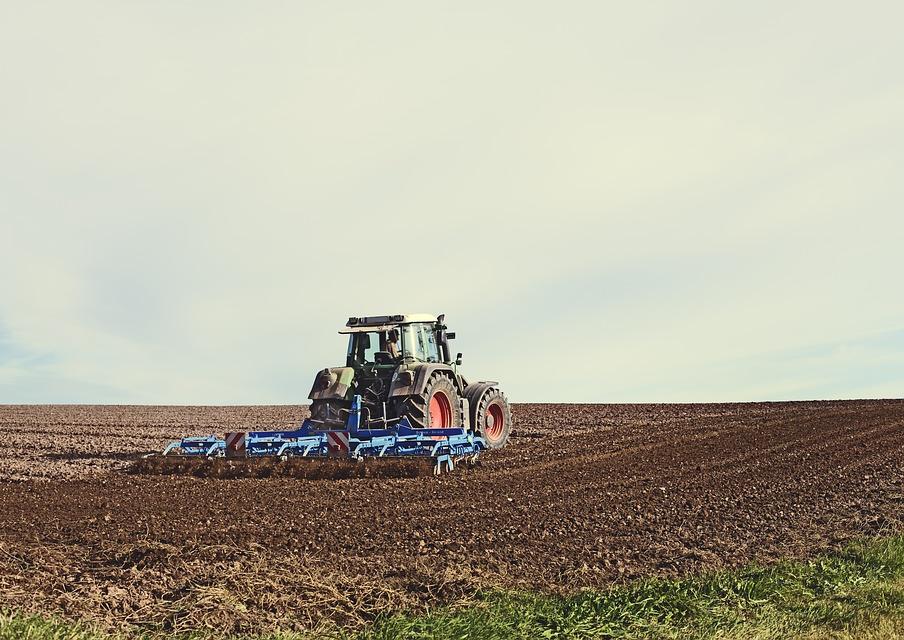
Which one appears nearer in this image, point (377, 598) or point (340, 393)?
point (377, 598)

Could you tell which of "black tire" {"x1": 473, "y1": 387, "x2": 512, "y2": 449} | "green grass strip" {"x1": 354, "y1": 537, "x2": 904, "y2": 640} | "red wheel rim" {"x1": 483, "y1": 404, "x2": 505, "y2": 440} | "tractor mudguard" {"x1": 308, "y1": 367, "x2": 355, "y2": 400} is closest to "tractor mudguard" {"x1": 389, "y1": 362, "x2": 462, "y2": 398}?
"tractor mudguard" {"x1": 308, "y1": 367, "x2": 355, "y2": 400}

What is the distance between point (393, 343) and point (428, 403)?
157cm

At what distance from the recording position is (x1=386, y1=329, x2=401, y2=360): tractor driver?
15.1 m

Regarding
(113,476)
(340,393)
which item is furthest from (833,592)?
(113,476)

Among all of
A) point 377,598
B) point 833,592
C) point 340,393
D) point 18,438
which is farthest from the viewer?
point 18,438

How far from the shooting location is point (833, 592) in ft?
21.6

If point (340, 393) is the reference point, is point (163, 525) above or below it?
below

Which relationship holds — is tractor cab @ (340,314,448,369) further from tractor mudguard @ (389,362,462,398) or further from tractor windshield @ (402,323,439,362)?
tractor mudguard @ (389,362,462,398)

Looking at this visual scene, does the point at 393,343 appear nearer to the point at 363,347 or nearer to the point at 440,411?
the point at 363,347

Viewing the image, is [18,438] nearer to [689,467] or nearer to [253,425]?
[253,425]

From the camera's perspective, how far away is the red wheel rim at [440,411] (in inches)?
583

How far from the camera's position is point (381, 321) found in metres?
15.1

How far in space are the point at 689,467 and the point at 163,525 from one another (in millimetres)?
7952

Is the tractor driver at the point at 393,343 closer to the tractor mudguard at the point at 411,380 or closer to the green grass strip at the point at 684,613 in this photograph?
the tractor mudguard at the point at 411,380
